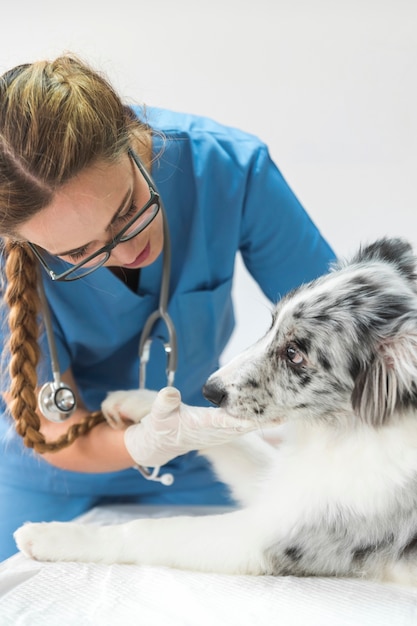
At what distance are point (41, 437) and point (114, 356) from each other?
14.6 inches

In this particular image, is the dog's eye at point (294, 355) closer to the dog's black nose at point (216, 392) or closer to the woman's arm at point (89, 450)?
the dog's black nose at point (216, 392)

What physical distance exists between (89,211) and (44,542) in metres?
0.63

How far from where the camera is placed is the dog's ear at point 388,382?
3.78 ft

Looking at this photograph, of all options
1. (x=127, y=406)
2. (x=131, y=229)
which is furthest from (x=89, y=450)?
(x=131, y=229)

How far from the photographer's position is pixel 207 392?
1.32 m

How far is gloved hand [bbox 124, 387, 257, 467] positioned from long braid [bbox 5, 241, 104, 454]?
20 cm

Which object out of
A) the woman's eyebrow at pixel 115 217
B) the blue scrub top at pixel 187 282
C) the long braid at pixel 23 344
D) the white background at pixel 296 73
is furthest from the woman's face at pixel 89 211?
the white background at pixel 296 73

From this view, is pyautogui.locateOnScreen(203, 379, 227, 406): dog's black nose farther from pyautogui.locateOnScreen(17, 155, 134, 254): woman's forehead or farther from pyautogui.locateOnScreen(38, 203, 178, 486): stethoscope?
pyautogui.locateOnScreen(17, 155, 134, 254): woman's forehead

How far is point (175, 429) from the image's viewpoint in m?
1.40

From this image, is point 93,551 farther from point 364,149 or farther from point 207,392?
point 364,149

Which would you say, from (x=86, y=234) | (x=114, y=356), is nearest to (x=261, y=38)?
(x=114, y=356)

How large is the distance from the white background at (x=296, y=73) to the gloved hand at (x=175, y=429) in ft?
4.03

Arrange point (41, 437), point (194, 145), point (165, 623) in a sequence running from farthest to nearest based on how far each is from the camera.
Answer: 1. point (194, 145)
2. point (41, 437)
3. point (165, 623)

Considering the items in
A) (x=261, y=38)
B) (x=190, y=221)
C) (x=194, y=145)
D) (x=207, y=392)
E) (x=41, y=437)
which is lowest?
(x=41, y=437)
